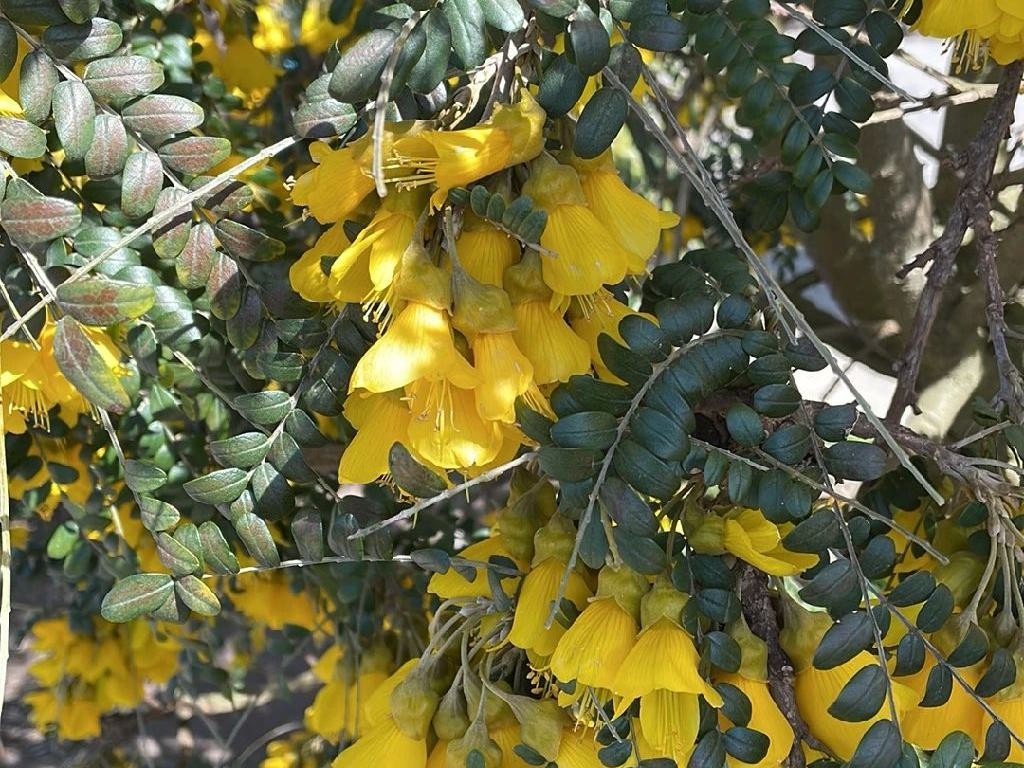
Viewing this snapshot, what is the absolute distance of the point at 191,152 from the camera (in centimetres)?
66

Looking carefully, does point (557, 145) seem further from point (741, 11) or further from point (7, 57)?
point (7, 57)

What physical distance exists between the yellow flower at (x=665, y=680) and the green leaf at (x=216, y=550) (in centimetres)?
26

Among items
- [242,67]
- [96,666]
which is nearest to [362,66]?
[242,67]

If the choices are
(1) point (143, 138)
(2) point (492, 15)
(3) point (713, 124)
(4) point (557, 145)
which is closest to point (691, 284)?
(4) point (557, 145)

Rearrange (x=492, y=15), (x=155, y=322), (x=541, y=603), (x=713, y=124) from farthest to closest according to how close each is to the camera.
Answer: (x=713, y=124)
(x=155, y=322)
(x=541, y=603)
(x=492, y=15)

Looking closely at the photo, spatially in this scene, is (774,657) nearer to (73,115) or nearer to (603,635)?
(603,635)

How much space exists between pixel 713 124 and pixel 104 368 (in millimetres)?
1402

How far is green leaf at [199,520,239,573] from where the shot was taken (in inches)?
26.7

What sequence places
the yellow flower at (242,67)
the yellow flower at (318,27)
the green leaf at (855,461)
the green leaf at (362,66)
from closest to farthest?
1. the green leaf at (362,66)
2. the green leaf at (855,461)
3. the yellow flower at (242,67)
4. the yellow flower at (318,27)

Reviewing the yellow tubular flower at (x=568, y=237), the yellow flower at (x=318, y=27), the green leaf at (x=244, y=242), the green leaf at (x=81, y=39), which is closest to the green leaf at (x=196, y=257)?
the green leaf at (x=244, y=242)

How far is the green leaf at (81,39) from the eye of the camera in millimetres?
632

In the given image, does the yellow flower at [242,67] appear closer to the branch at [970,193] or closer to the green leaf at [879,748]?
the branch at [970,193]

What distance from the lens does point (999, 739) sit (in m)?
0.59

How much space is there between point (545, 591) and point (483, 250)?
0.22 m
